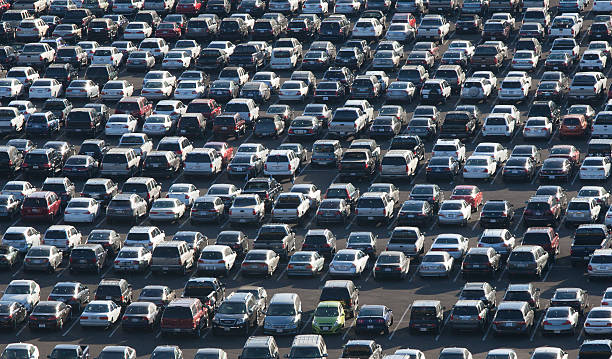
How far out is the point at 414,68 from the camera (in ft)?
352

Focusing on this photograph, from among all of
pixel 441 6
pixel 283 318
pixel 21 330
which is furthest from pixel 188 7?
pixel 283 318

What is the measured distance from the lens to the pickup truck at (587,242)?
261 ft

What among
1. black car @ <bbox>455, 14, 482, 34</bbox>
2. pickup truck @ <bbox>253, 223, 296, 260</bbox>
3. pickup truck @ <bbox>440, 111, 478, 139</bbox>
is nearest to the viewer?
pickup truck @ <bbox>253, 223, 296, 260</bbox>

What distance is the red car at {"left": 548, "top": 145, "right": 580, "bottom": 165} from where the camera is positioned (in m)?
91.9

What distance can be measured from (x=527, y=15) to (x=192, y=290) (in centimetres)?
4884

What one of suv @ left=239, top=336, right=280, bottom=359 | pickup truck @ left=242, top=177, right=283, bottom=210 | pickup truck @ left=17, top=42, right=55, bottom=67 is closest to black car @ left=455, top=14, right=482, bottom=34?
pickup truck @ left=17, top=42, right=55, bottom=67

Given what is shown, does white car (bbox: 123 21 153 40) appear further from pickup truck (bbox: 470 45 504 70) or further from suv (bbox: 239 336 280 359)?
suv (bbox: 239 336 280 359)

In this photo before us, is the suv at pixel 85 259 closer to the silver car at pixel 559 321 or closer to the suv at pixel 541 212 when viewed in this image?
the suv at pixel 541 212

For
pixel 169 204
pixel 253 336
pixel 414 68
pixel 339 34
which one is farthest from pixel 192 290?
pixel 339 34

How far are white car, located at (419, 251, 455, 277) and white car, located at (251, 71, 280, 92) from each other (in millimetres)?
31026

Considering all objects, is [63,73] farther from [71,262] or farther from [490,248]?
[490,248]

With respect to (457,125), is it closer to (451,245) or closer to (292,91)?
(292,91)

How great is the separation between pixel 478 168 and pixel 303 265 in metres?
15.2

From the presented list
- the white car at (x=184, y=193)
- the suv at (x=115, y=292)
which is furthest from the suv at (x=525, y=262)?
the white car at (x=184, y=193)
